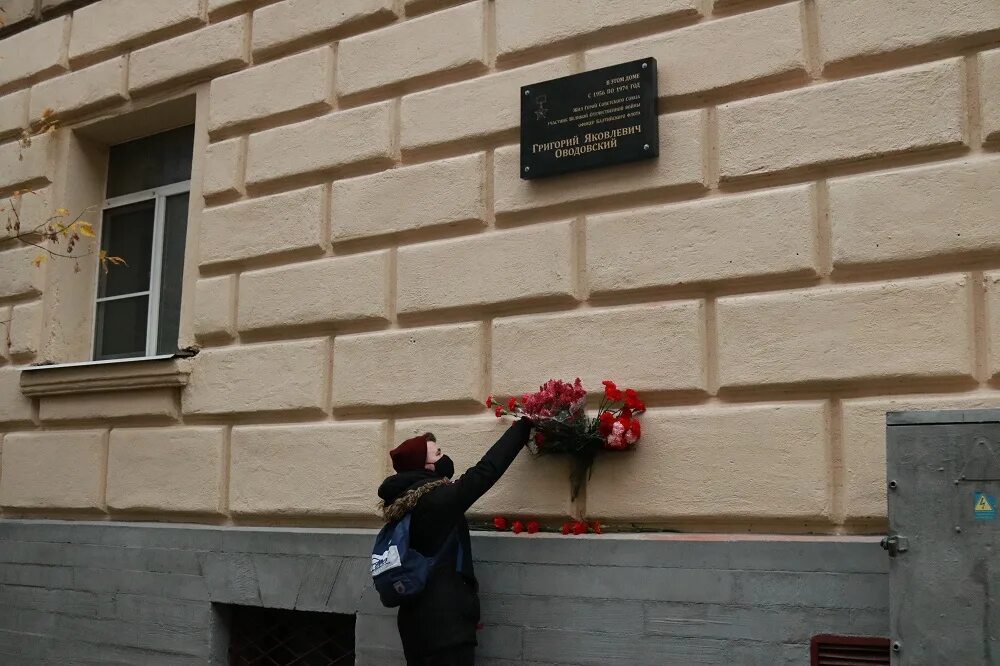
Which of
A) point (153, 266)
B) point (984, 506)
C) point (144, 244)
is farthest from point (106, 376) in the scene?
point (984, 506)

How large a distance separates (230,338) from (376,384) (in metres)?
1.16

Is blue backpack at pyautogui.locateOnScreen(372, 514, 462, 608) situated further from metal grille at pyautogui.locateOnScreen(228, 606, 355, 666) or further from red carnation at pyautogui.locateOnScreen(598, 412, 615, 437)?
metal grille at pyautogui.locateOnScreen(228, 606, 355, 666)

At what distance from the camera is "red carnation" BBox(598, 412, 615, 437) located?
4879 millimetres

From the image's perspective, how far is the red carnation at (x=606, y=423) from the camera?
16.0ft

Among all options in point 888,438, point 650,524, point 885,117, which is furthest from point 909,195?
point 650,524

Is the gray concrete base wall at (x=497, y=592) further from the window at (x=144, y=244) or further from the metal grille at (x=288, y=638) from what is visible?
the window at (x=144, y=244)

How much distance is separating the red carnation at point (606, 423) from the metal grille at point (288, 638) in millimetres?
1860

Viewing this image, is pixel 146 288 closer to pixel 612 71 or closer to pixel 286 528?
pixel 286 528

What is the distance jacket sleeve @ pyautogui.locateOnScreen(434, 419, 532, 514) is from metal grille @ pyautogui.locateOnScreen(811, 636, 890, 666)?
146cm

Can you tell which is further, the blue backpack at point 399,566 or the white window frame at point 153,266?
the white window frame at point 153,266

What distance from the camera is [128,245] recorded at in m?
7.53

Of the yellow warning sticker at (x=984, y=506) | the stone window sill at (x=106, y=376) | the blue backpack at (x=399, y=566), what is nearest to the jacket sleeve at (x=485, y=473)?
the blue backpack at (x=399, y=566)

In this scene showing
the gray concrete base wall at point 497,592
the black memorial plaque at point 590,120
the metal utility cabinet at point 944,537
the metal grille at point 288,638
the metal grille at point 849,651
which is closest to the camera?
the metal utility cabinet at point 944,537

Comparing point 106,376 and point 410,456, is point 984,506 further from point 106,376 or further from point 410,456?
point 106,376
